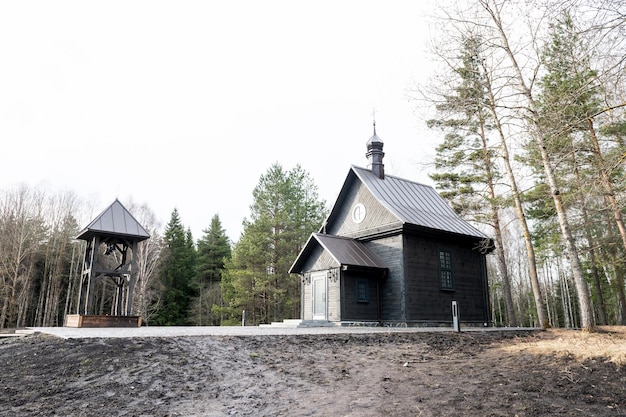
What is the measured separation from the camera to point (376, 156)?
20594 mm

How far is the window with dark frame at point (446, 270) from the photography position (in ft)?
57.6

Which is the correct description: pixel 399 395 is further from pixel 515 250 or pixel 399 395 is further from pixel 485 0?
pixel 515 250

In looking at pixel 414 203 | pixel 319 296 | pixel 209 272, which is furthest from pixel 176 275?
pixel 414 203

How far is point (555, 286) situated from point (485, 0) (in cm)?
3485

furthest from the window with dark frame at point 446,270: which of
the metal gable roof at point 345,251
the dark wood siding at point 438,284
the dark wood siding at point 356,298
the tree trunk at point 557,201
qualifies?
the tree trunk at point 557,201

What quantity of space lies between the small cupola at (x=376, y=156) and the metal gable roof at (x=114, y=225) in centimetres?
1105

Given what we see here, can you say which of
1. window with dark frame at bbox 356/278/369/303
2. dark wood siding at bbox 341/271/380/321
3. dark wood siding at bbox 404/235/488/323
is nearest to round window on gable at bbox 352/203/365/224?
dark wood siding at bbox 404/235/488/323

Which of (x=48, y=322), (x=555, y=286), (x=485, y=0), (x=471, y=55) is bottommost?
(x=48, y=322)

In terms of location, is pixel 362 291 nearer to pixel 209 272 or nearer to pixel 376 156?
pixel 376 156

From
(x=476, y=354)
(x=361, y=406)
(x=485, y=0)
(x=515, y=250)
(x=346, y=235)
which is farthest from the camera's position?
(x=515, y=250)

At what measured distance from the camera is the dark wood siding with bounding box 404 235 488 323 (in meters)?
16.4

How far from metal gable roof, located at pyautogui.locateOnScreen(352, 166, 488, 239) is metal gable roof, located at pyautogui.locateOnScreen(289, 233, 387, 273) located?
6.94 feet

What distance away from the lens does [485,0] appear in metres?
11.8

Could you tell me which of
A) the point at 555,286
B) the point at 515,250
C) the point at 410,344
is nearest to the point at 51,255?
the point at 410,344
